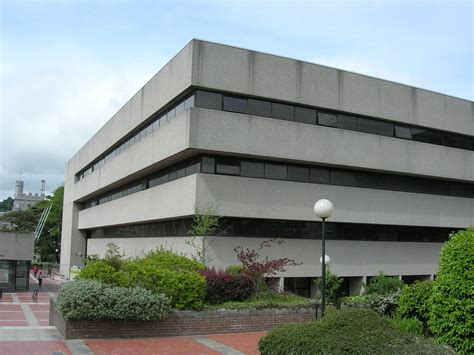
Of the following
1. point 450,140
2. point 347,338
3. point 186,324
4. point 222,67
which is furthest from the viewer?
point 450,140

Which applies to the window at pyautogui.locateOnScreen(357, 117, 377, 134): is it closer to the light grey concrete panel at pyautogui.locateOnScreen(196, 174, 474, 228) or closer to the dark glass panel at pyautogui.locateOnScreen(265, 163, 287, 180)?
the light grey concrete panel at pyautogui.locateOnScreen(196, 174, 474, 228)

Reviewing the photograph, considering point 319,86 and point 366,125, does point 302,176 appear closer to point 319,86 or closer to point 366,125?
point 319,86

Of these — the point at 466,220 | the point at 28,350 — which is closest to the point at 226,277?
the point at 28,350

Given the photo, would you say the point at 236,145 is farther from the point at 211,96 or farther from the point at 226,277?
the point at 226,277

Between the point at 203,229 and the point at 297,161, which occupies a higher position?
the point at 297,161

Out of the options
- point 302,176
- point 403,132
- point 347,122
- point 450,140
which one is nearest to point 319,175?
point 302,176

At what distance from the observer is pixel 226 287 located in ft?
54.5

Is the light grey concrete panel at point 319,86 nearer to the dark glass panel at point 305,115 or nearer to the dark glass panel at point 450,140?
the dark glass panel at point 305,115

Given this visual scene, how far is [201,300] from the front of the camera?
51.2ft

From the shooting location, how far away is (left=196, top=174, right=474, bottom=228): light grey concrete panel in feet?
77.6

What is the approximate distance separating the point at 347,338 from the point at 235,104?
17.1 meters

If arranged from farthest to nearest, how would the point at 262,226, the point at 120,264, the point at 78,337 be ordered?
the point at 262,226
the point at 120,264
the point at 78,337

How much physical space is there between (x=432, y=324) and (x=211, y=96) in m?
16.2

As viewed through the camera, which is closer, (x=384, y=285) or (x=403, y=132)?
(x=384, y=285)
